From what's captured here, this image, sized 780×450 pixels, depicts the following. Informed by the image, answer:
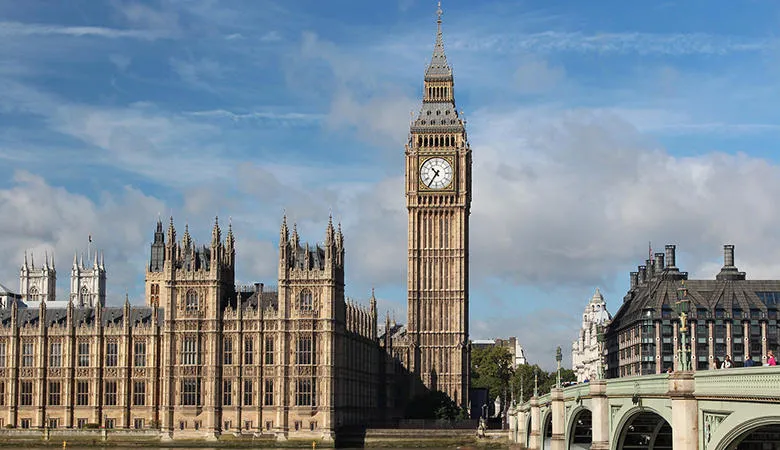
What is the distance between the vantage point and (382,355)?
172 metres

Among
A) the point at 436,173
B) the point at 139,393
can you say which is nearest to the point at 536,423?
the point at 139,393

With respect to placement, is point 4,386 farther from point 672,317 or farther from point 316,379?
point 672,317

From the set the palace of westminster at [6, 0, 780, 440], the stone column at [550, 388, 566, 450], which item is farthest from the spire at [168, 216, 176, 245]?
the stone column at [550, 388, 566, 450]

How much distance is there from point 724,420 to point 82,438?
10768 cm

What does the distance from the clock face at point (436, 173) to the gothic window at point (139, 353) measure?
49.6 meters

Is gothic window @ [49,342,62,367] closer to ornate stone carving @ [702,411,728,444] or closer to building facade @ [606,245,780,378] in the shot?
building facade @ [606,245,780,378]

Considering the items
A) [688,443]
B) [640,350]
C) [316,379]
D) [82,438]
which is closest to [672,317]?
[640,350]

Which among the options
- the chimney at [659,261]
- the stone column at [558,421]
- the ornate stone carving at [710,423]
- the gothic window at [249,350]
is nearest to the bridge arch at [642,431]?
the ornate stone carving at [710,423]

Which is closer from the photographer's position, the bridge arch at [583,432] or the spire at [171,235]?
the bridge arch at [583,432]

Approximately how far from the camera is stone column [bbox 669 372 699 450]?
4621cm

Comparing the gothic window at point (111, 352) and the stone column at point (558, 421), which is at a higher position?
the gothic window at point (111, 352)

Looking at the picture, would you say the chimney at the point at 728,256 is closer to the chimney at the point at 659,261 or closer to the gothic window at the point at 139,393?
the chimney at the point at 659,261

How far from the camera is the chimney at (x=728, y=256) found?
6911 inches

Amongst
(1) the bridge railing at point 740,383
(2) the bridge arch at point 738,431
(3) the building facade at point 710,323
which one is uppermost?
(3) the building facade at point 710,323
